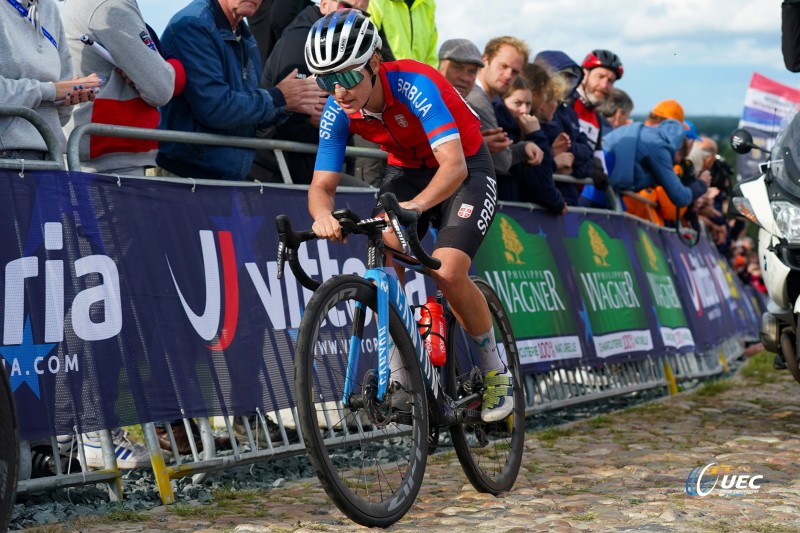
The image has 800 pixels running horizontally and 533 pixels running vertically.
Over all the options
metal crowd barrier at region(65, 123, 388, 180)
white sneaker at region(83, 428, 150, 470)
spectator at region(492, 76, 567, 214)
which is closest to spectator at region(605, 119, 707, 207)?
spectator at region(492, 76, 567, 214)

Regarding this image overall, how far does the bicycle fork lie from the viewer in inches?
214

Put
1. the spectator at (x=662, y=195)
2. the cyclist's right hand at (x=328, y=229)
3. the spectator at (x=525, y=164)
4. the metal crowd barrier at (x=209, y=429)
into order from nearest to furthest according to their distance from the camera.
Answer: the cyclist's right hand at (x=328, y=229) < the metal crowd barrier at (x=209, y=429) < the spectator at (x=525, y=164) < the spectator at (x=662, y=195)

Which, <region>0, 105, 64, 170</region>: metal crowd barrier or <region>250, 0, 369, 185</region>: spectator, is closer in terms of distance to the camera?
<region>0, 105, 64, 170</region>: metal crowd barrier

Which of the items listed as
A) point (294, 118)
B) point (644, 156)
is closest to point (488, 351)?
point (294, 118)

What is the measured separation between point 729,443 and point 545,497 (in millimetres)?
2358

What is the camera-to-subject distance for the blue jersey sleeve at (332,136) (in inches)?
241

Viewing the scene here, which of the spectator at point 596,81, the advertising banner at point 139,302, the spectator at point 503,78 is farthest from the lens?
the spectator at point 596,81

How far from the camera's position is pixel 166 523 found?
554 centimetres

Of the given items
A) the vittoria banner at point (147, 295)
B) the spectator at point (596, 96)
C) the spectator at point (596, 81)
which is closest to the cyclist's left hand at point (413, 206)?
the vittoria banner at point (147, 295)

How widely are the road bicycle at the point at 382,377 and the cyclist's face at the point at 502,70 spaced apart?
142 inches

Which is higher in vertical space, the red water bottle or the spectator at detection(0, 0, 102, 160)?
the spectator at detection(0, 0, 102, 160)

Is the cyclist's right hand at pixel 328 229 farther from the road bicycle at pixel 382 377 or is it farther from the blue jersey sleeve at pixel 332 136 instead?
the blue jersey sleeve at pixel 332 136

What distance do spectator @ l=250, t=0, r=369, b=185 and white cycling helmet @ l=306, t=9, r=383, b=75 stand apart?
7.75 feet

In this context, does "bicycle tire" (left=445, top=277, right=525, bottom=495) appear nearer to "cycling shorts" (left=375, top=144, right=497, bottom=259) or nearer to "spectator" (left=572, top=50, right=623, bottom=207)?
"cycling shorts" (left=375, top=144, right=497, bottom=259)
